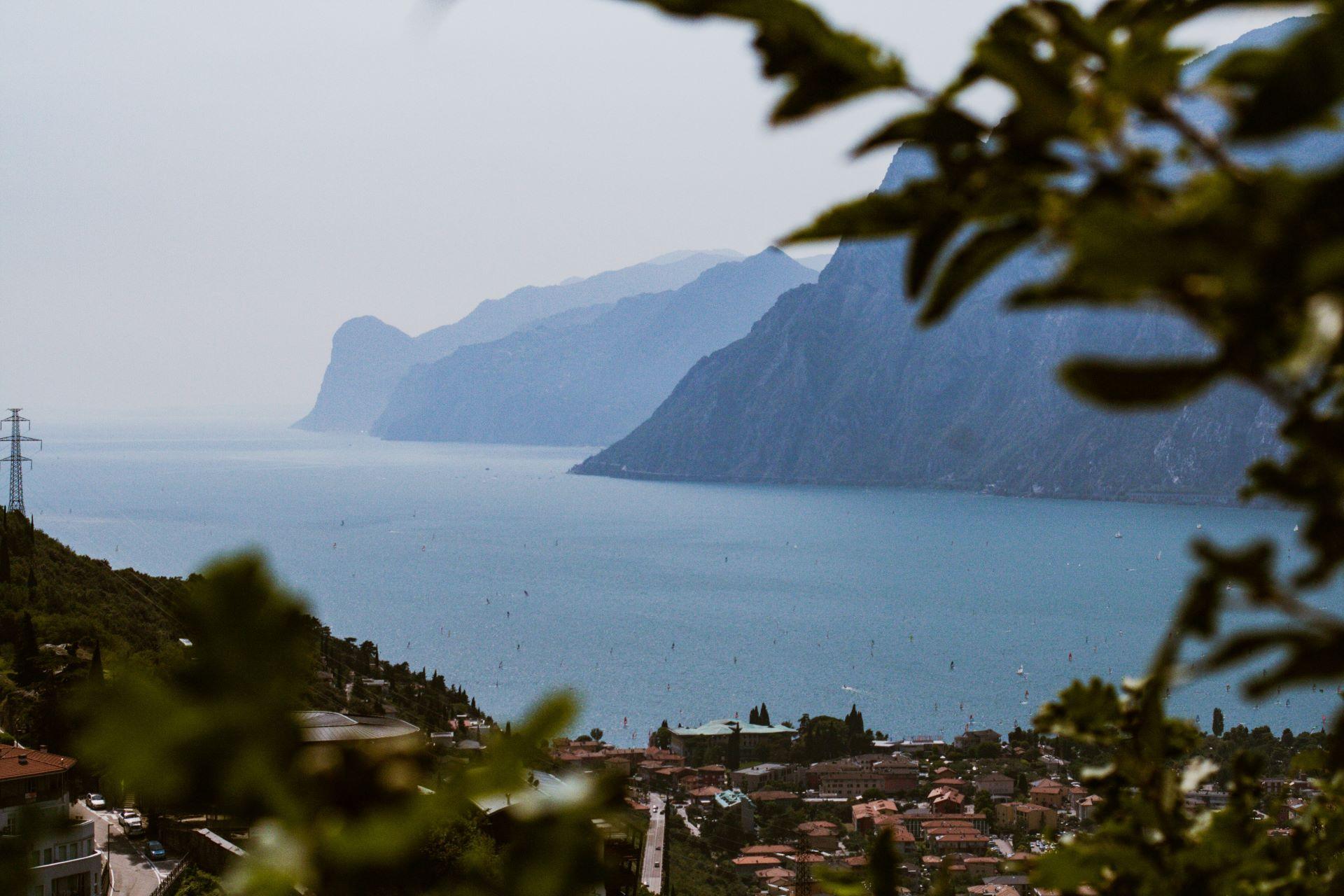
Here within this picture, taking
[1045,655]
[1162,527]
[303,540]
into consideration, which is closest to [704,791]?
[1045,655]

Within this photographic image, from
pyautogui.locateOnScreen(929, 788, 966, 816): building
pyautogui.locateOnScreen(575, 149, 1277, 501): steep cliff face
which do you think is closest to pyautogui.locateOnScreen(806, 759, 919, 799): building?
pyautogui.locateOnScreen(929, 788, 966, 816): building

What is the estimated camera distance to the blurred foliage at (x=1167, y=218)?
0.45 metres

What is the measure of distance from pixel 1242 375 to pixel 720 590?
7039 cm

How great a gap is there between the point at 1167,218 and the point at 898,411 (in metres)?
145

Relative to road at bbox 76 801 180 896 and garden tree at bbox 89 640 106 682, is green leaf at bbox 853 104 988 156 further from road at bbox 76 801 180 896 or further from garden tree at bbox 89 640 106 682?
road at bbox 76 801 180 896

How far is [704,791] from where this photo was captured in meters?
40.1

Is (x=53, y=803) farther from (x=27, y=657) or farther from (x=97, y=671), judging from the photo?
(x=97, y=671)

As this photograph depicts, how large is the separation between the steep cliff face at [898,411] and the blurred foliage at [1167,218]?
125225 millimetres

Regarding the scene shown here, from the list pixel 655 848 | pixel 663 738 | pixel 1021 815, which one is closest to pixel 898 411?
pixel 663 738

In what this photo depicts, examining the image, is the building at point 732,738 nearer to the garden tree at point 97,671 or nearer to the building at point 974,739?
the building at point 974,739

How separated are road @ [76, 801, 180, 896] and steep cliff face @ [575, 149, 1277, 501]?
115492mm

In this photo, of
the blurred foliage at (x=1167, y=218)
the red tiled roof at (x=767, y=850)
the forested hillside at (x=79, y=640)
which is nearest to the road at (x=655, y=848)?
the red tiled roof at (x=767, y=850)

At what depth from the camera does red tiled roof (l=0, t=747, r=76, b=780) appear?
981 centimetres

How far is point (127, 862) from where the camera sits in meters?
15.1
